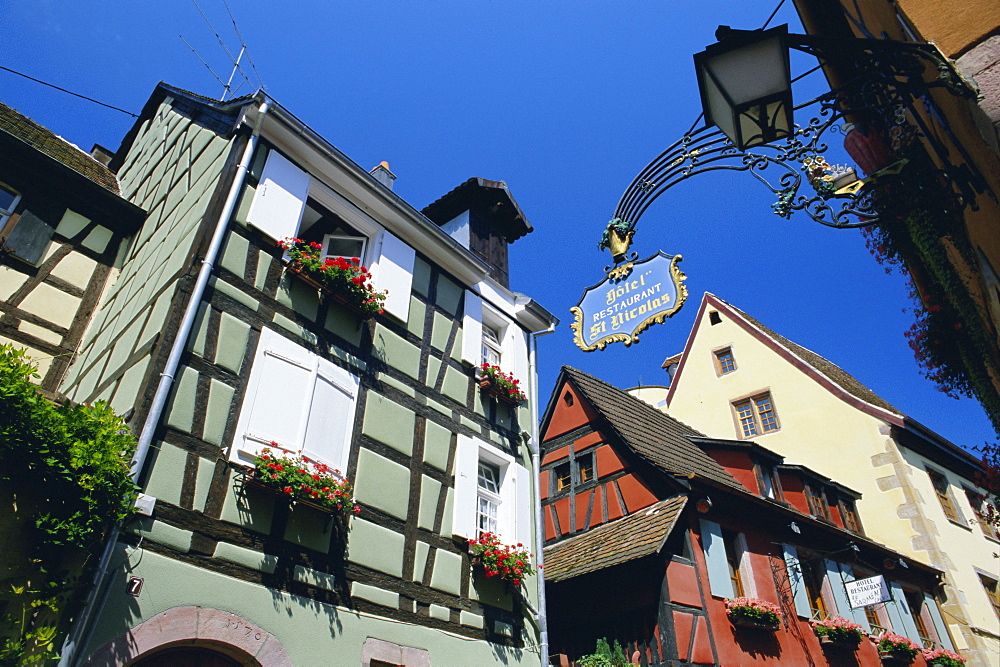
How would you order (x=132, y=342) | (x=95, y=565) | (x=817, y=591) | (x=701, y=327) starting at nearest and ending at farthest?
(x=95, y=565) < (x=132, y=342) < (x=817, y=591) < (x=701, y=327)

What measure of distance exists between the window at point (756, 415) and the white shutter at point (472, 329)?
12.7 m

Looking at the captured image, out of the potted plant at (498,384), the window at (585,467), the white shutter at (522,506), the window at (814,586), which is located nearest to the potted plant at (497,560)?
the white shutter at (522,506)

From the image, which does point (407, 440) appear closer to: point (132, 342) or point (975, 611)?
point (132, 342)

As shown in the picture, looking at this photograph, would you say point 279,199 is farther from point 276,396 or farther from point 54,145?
point 54,145

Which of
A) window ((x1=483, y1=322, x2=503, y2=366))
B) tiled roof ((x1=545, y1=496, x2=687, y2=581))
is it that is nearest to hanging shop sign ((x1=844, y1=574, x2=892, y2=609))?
tiled roof ((x1=545, y1=496, x2=687, y2=581))

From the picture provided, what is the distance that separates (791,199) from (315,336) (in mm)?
5337

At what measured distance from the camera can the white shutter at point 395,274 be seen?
30.0 ft

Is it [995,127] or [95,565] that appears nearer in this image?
[995,127]

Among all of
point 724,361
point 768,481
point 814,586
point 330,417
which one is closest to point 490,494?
point 330,417

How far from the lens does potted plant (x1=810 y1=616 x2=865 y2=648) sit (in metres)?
12.3

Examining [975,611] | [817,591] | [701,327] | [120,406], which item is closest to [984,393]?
[120,406]

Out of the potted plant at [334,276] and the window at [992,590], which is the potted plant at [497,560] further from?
the window at [992,590]

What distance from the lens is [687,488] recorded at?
11.7 metres

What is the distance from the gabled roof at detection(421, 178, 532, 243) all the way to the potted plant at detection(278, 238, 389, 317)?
4736 mm
